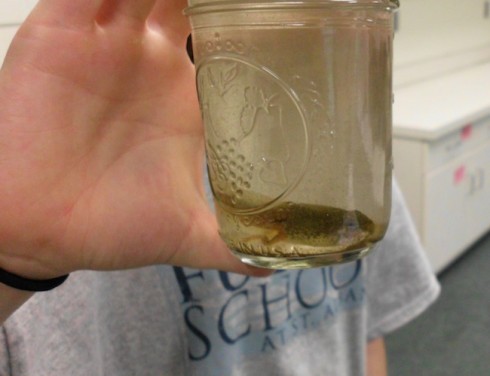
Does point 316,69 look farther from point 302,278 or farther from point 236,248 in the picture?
point 302,278

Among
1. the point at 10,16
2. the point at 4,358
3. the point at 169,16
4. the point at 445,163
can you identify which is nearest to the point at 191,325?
the point at 4,358

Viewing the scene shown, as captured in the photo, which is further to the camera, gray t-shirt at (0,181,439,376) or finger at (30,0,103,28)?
gray t-shirt at (0,181,439,376)

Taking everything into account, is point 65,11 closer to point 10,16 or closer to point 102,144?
point 102,144

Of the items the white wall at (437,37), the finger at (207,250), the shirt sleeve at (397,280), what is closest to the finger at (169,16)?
the finger at (207,250)

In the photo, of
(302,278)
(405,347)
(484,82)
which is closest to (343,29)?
(302,278)

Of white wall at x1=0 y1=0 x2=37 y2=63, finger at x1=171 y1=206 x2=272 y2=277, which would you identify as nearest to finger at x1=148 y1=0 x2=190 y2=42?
finger at x1=171 y1=206 x2=272 y2=277

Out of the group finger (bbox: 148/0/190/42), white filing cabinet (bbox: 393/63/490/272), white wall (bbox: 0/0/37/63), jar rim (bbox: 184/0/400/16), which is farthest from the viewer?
white filing cabinet (bbox: 393/63/490/272)

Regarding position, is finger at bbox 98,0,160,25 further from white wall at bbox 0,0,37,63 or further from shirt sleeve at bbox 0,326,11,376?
white wall at bbox 0,0,37,63
